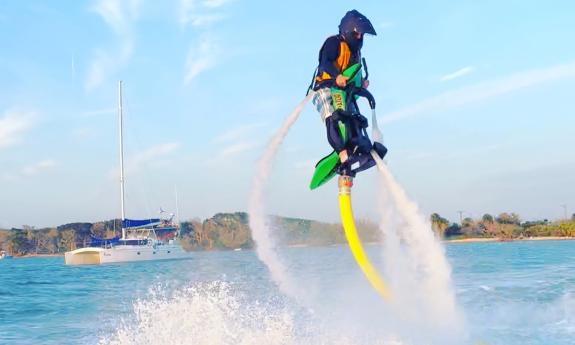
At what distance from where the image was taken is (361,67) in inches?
331

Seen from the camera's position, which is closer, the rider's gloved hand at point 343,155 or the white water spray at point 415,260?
the rider's gloved hand at point 343,155

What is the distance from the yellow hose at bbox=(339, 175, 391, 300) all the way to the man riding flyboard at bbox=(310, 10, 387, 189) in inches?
12.4

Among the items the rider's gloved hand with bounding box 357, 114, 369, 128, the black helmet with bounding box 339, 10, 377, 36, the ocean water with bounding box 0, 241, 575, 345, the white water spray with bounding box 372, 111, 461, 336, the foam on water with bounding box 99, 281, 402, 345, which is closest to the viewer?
the black helmet with bounding box 339, 10, 377, 36

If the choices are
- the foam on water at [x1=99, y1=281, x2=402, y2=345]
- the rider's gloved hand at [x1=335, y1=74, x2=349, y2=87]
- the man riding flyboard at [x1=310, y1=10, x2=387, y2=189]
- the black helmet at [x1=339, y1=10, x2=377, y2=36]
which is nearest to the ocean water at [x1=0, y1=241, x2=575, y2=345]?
the foam on water at [x1=99, y1=281, x2=402, y2=345]

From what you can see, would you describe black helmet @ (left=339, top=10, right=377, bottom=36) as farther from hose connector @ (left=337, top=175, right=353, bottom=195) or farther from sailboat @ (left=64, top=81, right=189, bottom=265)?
sailboat @ (left=64, top=81, right=189, bottom=265)

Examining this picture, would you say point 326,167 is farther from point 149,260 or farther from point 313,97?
point 149,260

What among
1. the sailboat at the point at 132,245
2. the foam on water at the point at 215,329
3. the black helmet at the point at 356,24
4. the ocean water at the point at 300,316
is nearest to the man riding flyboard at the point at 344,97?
the black helmet at the point at 356,24

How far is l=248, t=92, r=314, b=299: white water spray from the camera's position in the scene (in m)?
9.11

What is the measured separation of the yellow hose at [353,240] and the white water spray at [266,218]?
4.25ft

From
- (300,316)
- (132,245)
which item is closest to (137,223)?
(132,245)

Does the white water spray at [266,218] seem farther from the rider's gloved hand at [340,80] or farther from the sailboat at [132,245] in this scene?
the sailboat at [132,245]

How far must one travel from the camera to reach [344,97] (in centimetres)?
820

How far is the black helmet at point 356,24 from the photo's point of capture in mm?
8000

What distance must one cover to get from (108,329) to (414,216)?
8073mm
